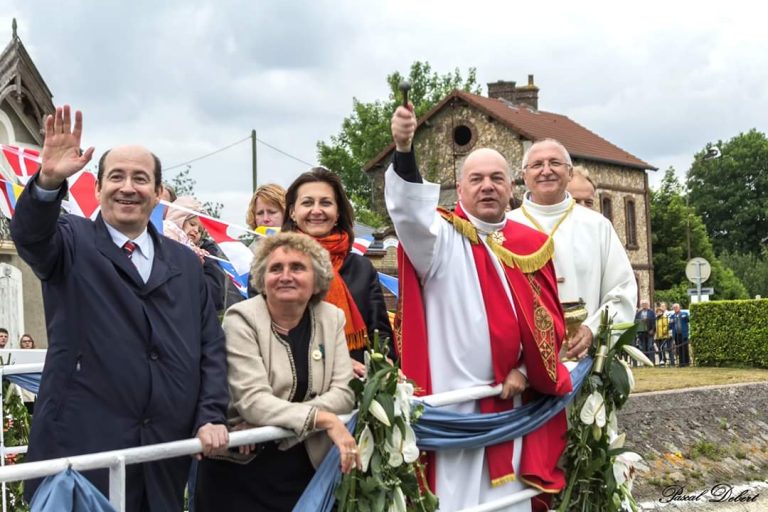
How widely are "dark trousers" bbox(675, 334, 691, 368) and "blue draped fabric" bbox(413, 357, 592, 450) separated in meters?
20.0

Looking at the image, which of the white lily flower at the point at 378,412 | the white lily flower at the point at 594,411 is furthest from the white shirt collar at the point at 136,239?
the white lily flower at the point at 594,411

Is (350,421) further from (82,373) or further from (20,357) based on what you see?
(20,357)

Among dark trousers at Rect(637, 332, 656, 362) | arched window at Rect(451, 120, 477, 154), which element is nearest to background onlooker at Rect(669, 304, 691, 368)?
dark trousers at Rect(637, 332, 656, 362)

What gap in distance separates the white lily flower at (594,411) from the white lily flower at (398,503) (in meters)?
1.41

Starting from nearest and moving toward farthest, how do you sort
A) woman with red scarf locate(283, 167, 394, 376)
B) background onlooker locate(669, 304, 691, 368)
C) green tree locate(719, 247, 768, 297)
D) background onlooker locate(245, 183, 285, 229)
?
woman with red scarf locate(283, 167, 394, 376) → background onlooker locate(245, 183, 285, 229) → background onlooker locate(669, 304, 691, 368) → green tree locate(719, 247, 768, 297)

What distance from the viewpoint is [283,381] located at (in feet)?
13.3

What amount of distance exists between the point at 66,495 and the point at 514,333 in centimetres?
226

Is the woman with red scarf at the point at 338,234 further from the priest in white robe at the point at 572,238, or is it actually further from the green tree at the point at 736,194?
the green tree at the point at 736,194

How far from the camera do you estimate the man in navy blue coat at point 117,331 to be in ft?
11.9

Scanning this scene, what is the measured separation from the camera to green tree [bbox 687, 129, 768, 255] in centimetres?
7794

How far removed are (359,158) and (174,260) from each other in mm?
52473

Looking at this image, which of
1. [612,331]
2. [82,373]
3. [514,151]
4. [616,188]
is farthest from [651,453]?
[616,188]

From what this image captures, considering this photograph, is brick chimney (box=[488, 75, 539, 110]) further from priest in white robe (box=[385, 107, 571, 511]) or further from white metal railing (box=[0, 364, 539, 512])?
white metal railing (box=[0, 364, 539, 512])

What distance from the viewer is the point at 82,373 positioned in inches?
144
